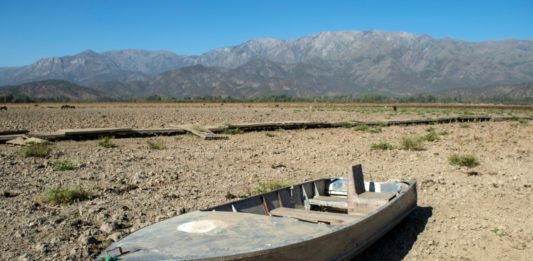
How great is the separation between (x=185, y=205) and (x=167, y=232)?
322cm

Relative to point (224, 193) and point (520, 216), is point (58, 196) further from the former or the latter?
point (520, 216)

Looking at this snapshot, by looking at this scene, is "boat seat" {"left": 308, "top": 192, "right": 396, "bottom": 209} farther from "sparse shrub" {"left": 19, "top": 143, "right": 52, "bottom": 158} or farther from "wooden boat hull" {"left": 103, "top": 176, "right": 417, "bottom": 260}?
"sparse shrub" {"left": 19, "top": 143, "right": 52, "bottom": 158}

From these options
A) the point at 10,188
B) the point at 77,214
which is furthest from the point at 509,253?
the point at 10,188

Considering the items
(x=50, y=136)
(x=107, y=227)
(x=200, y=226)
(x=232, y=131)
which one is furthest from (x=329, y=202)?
(x=232, y=131)

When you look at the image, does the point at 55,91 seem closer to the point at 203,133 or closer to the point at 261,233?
the point at 203,133

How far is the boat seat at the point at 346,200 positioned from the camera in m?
6.82

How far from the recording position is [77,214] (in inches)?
272

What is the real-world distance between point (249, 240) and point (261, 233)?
0.84 feet

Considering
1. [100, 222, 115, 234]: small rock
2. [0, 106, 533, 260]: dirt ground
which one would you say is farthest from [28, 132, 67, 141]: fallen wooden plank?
[100, 222, 115, 234]: small rock

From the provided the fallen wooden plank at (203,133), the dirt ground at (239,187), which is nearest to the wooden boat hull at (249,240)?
the dirt ground at (239,187)

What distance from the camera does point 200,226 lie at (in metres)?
4.53

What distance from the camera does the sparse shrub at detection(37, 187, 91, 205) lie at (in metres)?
7.36

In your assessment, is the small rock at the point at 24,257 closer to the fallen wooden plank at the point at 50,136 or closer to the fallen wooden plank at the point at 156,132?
the fallen wooden plank at the point at 50,136

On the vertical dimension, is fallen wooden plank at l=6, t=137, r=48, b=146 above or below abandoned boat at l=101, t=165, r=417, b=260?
above
